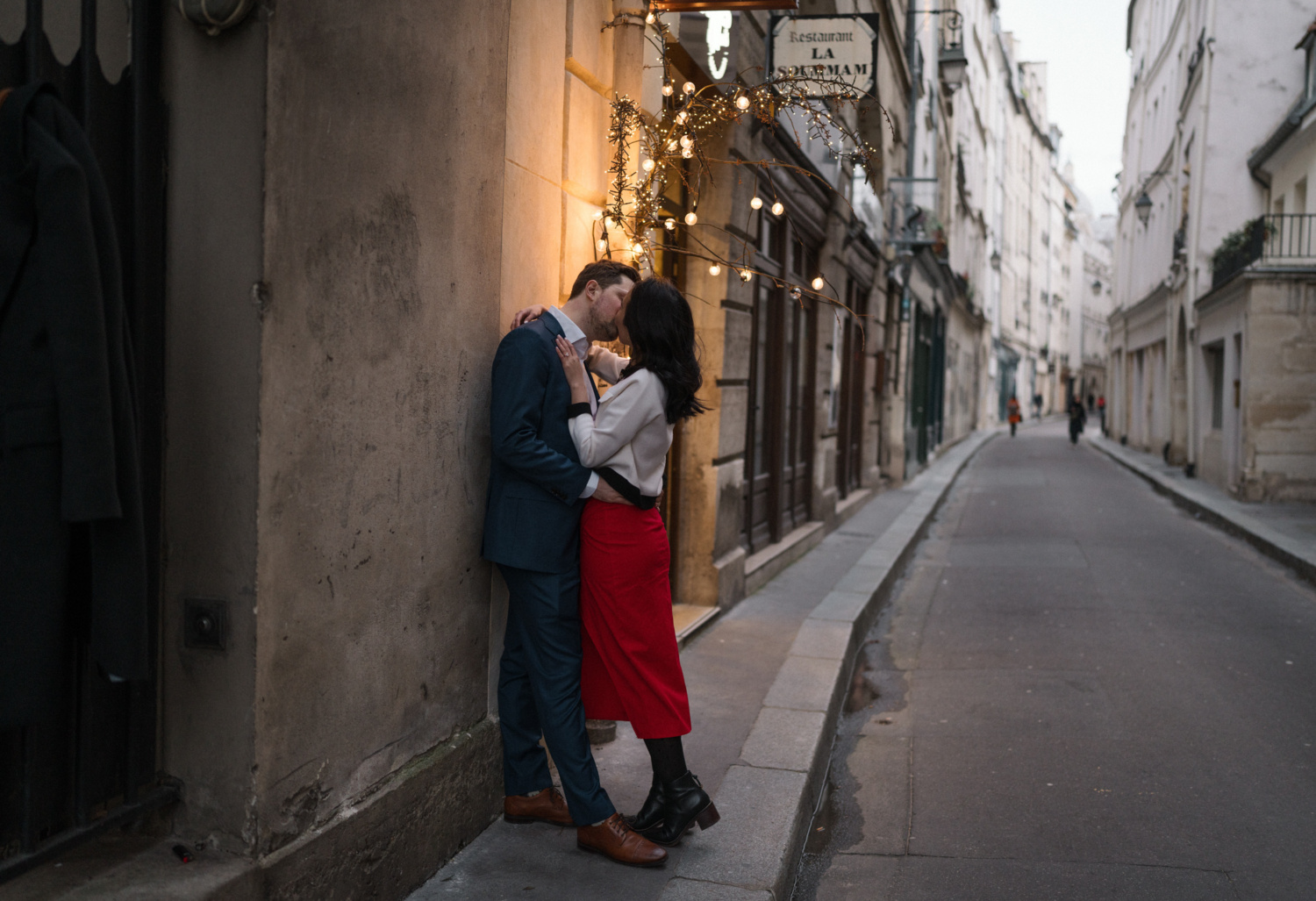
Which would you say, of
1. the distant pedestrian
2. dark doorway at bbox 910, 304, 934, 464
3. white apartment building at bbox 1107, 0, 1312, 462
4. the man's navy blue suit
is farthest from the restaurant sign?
the distant pedestrian

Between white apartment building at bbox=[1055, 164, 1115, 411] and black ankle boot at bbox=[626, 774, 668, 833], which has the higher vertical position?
white apartment building at bbox=[1055, 164, 1115, 411]

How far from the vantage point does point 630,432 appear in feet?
11.3

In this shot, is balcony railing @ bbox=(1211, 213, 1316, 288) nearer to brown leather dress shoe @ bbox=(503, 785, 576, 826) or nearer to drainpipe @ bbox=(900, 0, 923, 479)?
drainpipe @ bbox=(900, 0, 923, 479)

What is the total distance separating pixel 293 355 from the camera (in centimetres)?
262

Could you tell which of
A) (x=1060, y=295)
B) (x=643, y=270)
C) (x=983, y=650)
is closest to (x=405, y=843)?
(x=643, y=270)

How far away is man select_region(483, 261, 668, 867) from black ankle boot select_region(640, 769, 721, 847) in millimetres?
147

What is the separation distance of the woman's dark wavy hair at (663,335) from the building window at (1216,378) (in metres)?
20.2

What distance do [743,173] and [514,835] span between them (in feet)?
16.8

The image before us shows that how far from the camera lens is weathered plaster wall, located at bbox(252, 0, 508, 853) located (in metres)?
2.61

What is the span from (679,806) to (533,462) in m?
1.24

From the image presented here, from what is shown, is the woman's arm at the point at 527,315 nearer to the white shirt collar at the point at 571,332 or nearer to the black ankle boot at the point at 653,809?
the white shirt collar at the point at 571,332

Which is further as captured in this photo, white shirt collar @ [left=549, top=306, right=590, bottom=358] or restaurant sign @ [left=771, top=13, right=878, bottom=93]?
restaurant sign @ [left=771, top=13, right=878, bottom=93]

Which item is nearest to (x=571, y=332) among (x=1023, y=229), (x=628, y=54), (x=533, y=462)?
(x=533, y=462)

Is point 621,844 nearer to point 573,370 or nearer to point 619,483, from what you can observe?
point 619,483
